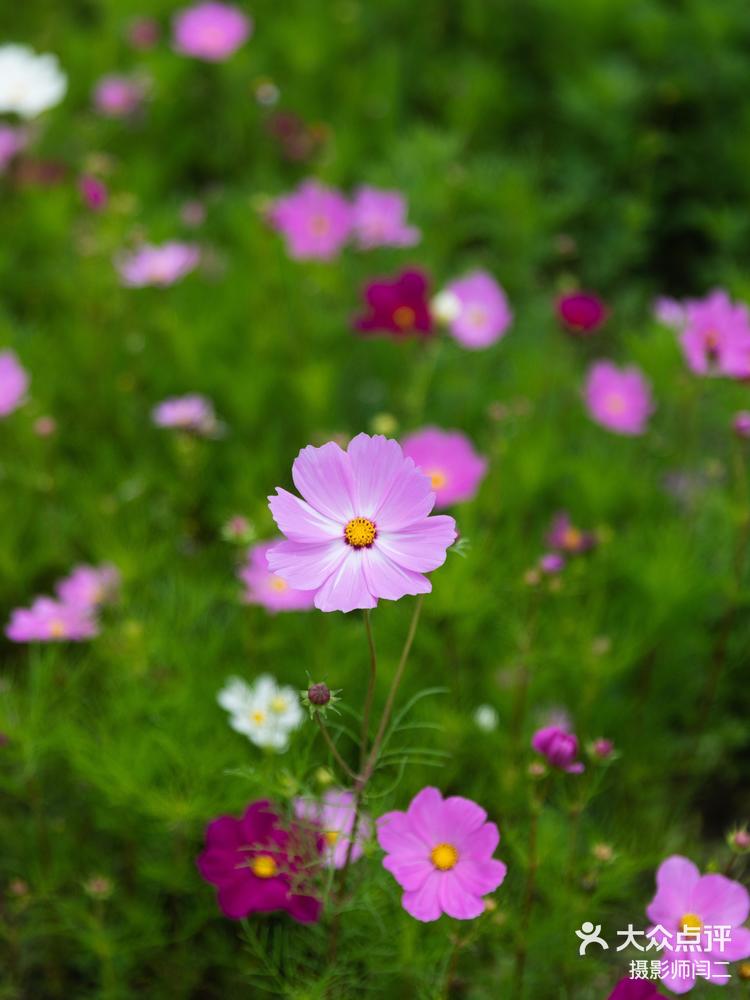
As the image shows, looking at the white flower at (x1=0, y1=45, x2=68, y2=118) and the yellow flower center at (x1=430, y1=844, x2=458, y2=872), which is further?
the white flower at (x1=0, y1=45, x2=68, y2=118)

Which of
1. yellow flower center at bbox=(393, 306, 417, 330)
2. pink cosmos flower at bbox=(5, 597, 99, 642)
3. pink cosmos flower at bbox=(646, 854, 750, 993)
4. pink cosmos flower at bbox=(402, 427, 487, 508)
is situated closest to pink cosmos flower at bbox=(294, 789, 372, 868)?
pink cosmos flower at bbox=(646, 854, 750, 993)

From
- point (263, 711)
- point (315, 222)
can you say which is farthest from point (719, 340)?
point (315, 222)

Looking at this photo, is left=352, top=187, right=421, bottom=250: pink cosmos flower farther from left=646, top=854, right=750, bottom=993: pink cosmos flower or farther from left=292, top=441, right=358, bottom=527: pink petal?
left=646, top=854, right=750, bottom=993: pink cosmos flower

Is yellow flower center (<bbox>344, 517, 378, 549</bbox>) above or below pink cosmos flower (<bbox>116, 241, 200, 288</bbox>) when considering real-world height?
below

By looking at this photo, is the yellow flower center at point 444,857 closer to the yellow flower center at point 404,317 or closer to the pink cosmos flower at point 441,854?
the pink cosmos flower at point 441,854

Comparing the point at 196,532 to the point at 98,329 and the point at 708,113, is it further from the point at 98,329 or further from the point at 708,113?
the point at 708,113

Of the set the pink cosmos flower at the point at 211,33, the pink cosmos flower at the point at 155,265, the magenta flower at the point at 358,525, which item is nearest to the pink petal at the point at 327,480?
the magenta flower at the point at 358,525

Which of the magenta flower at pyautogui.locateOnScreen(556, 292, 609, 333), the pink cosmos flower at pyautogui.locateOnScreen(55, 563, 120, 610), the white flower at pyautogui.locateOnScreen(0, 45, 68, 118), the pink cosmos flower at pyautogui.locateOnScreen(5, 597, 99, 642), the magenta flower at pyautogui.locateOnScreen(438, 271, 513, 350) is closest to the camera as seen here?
the pink cosmos flower at pyautogui.locateOnScreen(5, 597, 99, 642)
